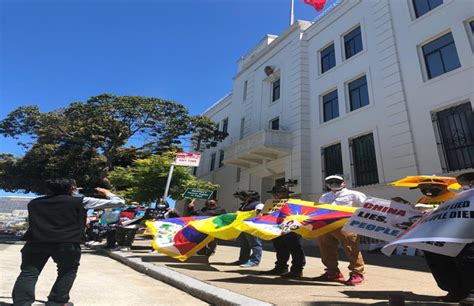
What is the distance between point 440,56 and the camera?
13.3 metres

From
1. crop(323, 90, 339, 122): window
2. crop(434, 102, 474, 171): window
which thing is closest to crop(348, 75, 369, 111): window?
crop(323, 90, 339, 122): window

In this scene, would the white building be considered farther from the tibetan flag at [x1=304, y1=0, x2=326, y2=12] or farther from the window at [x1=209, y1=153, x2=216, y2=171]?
the window at [x1=209, y1=153, x2=216, y2=171]

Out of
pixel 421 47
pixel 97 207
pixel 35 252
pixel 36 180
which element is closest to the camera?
pixel 35 252

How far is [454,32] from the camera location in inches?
500

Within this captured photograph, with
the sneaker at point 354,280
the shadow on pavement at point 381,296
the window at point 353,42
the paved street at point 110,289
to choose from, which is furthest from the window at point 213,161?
the shadow on pavement at point 381,296

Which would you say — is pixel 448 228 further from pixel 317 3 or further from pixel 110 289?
pixel 317 3

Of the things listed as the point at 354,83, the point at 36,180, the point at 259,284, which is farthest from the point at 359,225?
the point at 36,180

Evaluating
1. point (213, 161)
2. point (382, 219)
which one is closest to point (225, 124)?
point (213, 161)

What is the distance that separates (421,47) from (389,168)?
5.12 meters

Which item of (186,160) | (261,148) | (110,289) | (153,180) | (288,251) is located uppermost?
(261,148)

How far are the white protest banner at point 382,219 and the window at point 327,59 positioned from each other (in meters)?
15.8

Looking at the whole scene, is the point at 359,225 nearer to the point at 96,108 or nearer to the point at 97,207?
the point at 97,207

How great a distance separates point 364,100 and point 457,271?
1369cm

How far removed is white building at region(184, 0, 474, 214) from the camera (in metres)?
12.6
